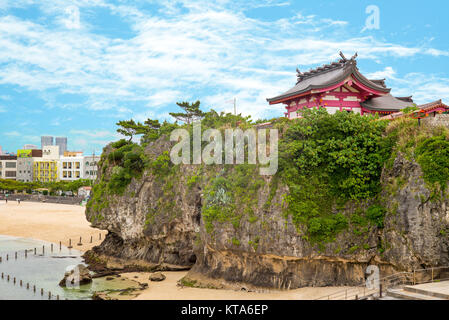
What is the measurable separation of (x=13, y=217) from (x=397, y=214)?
201 ft

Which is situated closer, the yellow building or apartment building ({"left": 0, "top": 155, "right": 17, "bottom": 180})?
the yellow building

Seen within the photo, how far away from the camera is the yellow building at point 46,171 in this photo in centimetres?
11575

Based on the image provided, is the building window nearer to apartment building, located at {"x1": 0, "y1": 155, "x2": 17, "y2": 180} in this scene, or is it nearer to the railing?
apartment building, located at {"x1": 0, "y1": 155, "x2": 17, "y2": 180}

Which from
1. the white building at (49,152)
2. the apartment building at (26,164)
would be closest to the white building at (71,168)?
the white building at (49,152)

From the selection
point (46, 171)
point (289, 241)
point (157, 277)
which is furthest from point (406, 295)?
point (46, 171)

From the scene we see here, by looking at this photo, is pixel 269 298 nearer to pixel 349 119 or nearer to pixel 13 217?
pixel 349 119

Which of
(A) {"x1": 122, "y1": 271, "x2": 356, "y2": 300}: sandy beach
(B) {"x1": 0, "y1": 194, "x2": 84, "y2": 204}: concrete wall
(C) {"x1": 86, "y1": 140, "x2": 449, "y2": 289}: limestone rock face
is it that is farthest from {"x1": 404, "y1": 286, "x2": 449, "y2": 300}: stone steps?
(B) {"x1": 0, "y1": 194, "x2": 84, "y2": 204}: concrete wall

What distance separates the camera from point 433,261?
20.3 meters

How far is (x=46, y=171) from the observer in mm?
116250

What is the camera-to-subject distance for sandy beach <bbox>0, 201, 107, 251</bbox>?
50.6 meters

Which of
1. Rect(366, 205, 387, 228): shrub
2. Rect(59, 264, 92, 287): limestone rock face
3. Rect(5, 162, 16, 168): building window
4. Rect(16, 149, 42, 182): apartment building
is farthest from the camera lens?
Rect(5, 162, 16, 168): building window

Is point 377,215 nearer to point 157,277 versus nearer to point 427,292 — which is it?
point 427,292
